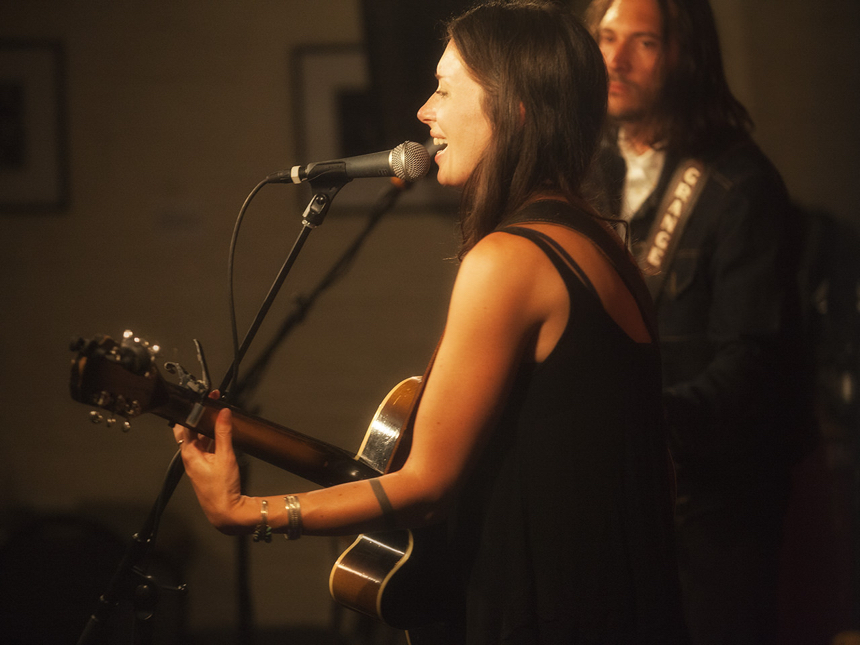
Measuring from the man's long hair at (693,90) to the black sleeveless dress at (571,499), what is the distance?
1.00m

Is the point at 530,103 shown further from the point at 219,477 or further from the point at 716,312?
the point at 716,312

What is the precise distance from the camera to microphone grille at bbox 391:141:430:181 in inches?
52.7

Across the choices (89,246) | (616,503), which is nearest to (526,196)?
Result: (616,503)

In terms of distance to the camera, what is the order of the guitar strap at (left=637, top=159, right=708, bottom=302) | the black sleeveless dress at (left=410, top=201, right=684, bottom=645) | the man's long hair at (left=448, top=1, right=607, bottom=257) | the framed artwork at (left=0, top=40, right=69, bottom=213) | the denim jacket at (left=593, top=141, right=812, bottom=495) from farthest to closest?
1. the framed artwork at (left=0, top=40, right=69, bottom=213)
2. the guitar strap at (left=637, top=159, right=708, bottom=302)
3. the denim jacket at (left=593, top=141, right=812, bottom=495)
4. the man's long hair at (left=448, top=1, right=607, bottom=257)
5. the black sleeveless dress at (left=410, top=201, right=684, bottom=645)

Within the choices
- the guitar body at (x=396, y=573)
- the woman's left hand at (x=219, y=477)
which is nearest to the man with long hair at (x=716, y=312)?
the guitar body at (x=396, y=573)

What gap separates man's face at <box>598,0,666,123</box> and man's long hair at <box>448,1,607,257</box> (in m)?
0.83

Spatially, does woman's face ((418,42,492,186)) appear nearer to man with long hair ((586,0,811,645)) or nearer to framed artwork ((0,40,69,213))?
man with long hair ((586,0,811,645))

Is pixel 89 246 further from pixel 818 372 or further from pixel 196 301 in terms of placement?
pixel 818 372

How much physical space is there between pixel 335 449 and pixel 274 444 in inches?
5.3

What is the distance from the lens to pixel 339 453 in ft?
4.70

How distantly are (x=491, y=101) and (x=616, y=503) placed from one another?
66 centimetres

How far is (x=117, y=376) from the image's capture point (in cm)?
117

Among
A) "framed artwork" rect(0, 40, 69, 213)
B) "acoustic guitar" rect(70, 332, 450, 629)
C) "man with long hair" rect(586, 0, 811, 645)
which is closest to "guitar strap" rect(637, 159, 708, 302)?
"man with long hair" rect(586, 0, 811, 645)

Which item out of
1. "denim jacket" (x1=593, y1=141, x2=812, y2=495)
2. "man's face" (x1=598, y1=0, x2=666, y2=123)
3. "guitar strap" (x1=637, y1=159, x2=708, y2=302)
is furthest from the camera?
"man's face" (x1=598, y1=0, x2=666, y2=123)
